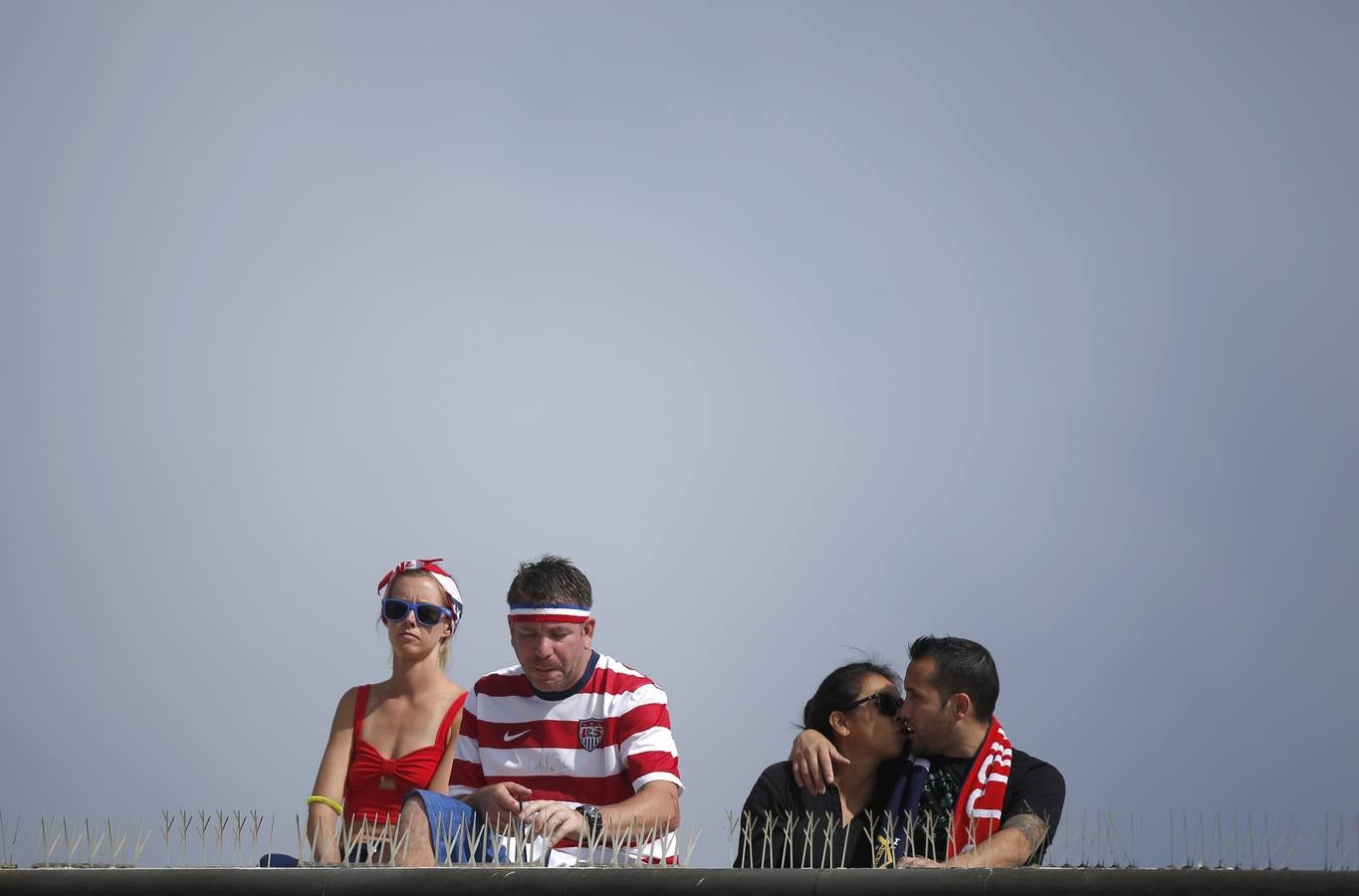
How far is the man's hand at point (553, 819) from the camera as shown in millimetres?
8188

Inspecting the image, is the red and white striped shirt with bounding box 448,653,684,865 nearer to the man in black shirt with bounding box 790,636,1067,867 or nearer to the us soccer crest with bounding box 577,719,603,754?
the us soccer crest with bounding box 577,719,603,754

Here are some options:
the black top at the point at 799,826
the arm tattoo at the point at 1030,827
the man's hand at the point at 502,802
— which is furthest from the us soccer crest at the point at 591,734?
the arm tattoo at the point at 1030,827

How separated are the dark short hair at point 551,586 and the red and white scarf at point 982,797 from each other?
2.43 meters

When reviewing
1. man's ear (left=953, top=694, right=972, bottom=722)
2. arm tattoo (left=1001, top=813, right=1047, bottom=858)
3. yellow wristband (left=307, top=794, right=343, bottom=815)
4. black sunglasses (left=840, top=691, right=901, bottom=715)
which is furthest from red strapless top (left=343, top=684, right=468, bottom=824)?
arm tattoo (left=1001, top=813, right=1047, bottom=858)

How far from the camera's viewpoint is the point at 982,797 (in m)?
8.20

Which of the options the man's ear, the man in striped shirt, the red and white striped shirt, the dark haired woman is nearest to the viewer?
the dark haired woman

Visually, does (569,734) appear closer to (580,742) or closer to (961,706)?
(580,742)

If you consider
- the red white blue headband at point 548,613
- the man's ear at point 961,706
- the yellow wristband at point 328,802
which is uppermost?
the red white blue headband at point 548,613

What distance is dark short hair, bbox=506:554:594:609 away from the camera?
9312 millimetres

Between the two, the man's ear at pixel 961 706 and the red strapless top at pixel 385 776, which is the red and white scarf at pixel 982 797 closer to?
the man's ear at pixel 961 706

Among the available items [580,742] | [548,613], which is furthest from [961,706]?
[548,613]

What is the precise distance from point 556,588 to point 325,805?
2089mm

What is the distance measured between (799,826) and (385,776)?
2.97 meters

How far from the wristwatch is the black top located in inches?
29.5
